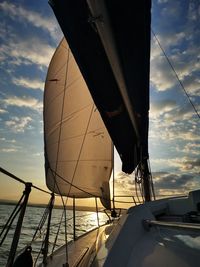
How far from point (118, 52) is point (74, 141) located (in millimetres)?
3516

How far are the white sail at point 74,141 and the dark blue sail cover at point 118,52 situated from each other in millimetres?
1739

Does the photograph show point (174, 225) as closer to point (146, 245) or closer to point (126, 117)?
point (146, 245)

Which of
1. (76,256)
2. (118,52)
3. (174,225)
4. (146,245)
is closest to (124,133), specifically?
(118,52)

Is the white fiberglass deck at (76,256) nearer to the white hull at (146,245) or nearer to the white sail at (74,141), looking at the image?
the white hull at (146,245)

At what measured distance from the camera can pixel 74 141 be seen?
6414 mm

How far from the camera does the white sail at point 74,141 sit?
605 centimetres

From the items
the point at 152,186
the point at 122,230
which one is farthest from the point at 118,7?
the point at 152,186

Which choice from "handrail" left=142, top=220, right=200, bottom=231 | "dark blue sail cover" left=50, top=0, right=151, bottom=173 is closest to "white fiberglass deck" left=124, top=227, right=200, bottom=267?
"handrail" left=142, top=220, right=200, bottom=231

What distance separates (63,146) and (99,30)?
3887mm

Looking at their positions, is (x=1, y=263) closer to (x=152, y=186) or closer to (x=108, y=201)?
(x=108, y=201)

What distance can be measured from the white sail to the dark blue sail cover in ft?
5.70

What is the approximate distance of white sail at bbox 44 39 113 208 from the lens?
19.8ft

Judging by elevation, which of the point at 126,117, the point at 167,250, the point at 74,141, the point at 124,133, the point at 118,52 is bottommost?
the point at 167,250

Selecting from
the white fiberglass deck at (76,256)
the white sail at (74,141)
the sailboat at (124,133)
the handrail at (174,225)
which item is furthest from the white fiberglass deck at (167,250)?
the white sail at (74,141)
